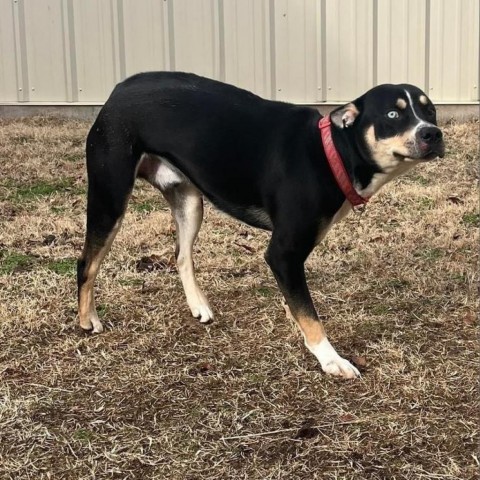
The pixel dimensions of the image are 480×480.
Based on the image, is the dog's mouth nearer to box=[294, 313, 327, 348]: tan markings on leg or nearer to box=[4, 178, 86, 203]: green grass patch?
box=[294, 313, 327, 348]: tan markings on leg

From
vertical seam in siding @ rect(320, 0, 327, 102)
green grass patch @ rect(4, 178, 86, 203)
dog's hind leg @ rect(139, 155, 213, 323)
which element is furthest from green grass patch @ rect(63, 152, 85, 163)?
dog's hind leg @ rect(139, 155, 213, 323)

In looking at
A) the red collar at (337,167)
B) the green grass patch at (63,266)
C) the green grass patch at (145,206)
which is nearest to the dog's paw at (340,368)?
the red collar at (337,167)

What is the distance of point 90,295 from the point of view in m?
3.71

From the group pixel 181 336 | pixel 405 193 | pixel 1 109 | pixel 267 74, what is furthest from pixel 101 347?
pixel 1 109

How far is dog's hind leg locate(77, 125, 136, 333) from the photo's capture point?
3541mm

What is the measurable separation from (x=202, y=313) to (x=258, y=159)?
972 mm

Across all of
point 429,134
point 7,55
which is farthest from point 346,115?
point 7,55

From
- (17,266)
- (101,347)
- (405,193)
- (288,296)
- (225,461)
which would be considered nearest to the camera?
(225,461)

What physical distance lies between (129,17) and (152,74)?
6.51 m

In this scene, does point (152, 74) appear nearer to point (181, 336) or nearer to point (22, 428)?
point (181, 336)

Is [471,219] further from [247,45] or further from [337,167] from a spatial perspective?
[247,45]

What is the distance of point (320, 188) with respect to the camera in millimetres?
3131

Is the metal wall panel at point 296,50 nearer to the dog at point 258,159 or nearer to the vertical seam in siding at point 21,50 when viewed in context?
the vertical seam in siding at point 21,50

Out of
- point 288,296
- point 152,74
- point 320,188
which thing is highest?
point 152,74
